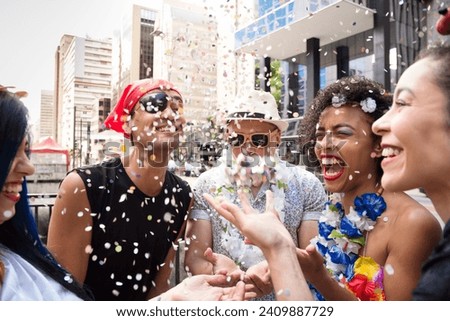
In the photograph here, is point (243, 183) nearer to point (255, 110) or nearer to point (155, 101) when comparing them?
point (255, 110)

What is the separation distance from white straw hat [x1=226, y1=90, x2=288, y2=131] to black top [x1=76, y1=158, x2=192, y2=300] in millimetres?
358

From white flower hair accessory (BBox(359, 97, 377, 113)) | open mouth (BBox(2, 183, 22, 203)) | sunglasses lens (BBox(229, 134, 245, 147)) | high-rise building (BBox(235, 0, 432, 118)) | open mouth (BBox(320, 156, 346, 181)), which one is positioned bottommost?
open mouth (BBox(2, 183, 22, 203))

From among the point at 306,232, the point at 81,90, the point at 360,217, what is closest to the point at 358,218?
the point at 360,217

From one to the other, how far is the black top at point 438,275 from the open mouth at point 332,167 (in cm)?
40

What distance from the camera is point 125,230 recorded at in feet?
3.76

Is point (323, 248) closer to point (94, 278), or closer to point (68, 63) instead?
point (94, 278)

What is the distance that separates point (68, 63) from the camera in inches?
54.6

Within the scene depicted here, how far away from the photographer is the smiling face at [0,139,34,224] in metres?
0.78

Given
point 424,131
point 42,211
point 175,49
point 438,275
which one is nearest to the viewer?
point 438,275

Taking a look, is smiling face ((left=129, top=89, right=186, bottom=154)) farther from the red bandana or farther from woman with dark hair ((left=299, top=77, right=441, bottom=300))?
woman with dark hair ((left=299, top=77, right=441, bottom=300))

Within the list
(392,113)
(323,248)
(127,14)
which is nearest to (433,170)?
(392,113)

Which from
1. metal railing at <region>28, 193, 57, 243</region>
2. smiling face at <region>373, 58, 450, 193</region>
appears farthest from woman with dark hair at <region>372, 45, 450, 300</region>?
metal railing at <region>28, 193, 57, 243</region>

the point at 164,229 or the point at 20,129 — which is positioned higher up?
the point at 20,129
